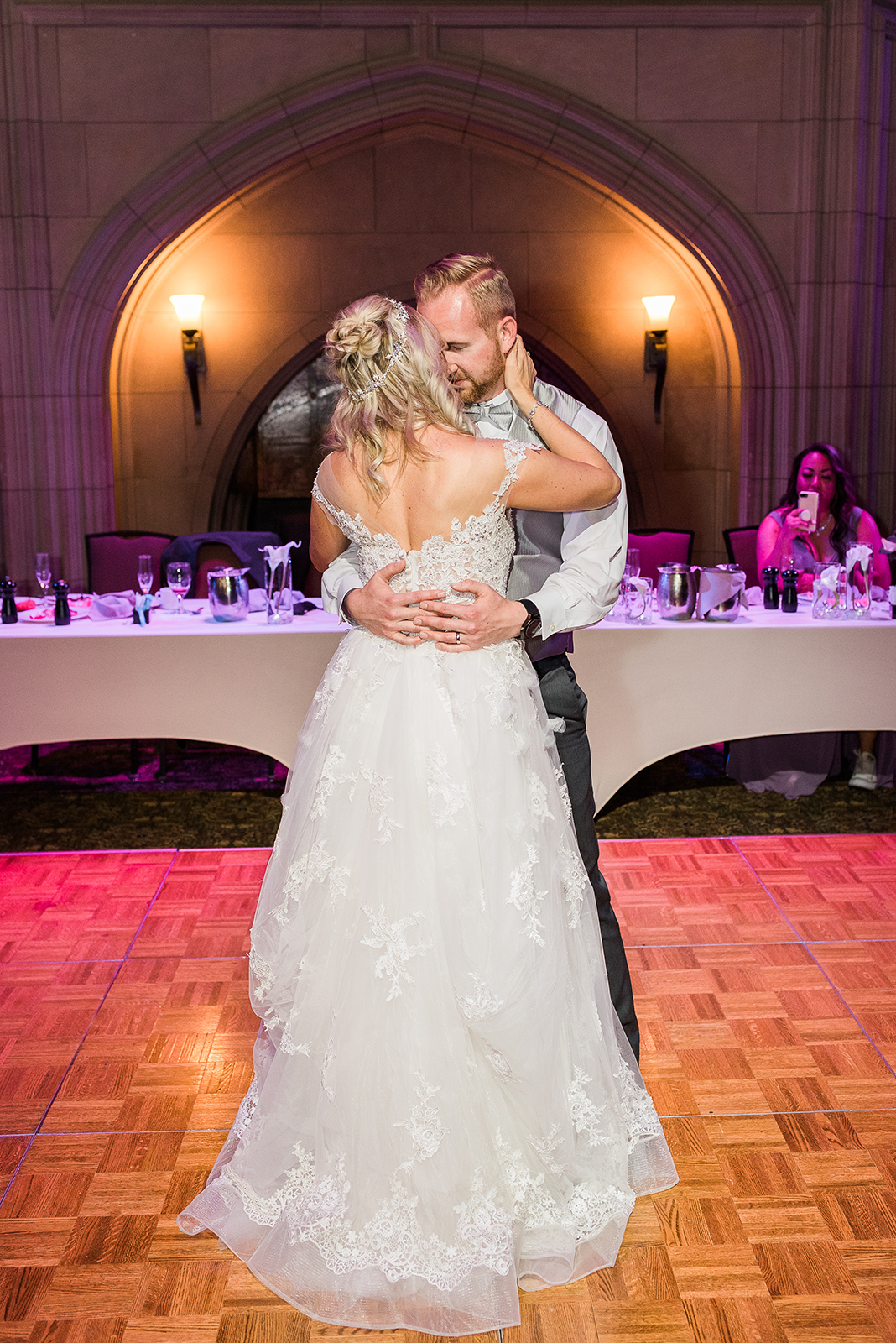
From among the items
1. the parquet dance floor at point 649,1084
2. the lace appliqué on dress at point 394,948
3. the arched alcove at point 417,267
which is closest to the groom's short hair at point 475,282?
the lace appliqué on dress at point 394,948

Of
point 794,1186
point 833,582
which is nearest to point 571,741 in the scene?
point 794,1186

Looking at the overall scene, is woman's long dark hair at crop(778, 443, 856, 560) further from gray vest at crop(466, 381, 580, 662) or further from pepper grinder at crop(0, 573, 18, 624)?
pepper grinder at crop(0, 573, 18, 624)

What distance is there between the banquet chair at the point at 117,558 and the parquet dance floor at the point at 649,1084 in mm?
1738

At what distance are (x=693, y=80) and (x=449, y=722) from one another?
540 cm

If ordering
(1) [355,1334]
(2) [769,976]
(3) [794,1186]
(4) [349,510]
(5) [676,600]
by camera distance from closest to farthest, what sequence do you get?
(1) [355,1334] → (4) [349,510] → (3) [794,1186] → (2) [769,976] → (5) [676,600]

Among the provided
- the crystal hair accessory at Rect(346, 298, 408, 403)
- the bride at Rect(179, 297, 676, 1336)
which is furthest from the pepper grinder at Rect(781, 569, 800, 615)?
the crystal hair accessory at Rect(346, 298, 408, 403)

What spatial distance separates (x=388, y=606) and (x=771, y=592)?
8.83 ft

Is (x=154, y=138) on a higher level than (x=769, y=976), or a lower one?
higher

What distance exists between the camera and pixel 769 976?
3211 mm

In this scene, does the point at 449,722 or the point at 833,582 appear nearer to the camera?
the point at 449,722

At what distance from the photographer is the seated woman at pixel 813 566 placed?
190 inches

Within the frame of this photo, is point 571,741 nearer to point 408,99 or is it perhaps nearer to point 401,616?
point 401,616

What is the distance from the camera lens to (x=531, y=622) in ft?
7.33

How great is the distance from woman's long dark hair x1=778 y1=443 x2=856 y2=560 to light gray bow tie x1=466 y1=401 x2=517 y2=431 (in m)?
3.04
